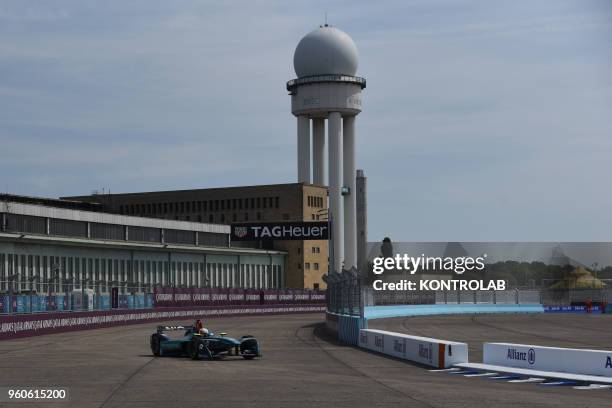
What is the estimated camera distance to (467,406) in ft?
59.1

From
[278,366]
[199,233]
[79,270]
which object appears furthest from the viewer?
[199,233]

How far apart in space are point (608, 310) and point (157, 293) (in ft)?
143

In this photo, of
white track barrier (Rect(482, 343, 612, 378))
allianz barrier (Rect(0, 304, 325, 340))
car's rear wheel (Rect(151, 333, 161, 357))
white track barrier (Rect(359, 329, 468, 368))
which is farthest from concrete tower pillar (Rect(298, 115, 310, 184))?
Result: white track barrier (Rect(482, 343, 612, 378))

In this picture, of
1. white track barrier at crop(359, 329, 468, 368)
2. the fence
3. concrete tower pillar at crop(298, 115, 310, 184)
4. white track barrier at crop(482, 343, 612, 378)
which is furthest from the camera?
concrete tower pillar at crop(298, 115, 310, 184)

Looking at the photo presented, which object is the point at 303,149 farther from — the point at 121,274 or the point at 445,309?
the point at 121,274

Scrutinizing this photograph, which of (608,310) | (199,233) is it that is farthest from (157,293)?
(608,310)

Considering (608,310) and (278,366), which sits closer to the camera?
(278,366)

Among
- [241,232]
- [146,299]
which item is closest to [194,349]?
A: [146,299]

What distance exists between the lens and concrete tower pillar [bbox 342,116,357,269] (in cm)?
12494

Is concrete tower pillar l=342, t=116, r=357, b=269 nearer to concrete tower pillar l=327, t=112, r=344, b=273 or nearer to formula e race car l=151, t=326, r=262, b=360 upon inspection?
concrete tower pillar l=327, t=112, r=344, b=273

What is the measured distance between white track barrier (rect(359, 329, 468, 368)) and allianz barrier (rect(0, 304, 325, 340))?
1648cm

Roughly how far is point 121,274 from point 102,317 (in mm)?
28747

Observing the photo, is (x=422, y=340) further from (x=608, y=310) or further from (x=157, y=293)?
(x=608, y=310)

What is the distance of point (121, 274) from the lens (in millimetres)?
87312
